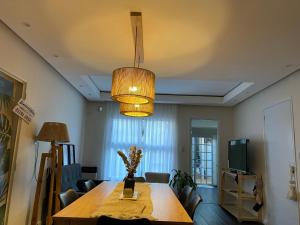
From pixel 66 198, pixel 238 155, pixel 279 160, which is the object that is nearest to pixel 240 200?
pixel 238 155

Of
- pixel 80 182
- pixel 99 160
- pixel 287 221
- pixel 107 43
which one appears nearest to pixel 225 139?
pixel 287 221

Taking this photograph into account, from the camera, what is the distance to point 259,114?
4.82 m

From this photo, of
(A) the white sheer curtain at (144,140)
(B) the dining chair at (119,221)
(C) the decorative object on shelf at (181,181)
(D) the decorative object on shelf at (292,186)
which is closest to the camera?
(B) the dining chair at (119,221)

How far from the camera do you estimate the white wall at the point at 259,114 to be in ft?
11.7

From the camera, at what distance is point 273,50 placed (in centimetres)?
281

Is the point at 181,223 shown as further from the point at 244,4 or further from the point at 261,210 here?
the point at 261,210

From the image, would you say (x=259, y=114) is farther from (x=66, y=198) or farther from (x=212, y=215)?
(x=66, y=198)

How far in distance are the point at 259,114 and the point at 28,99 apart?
419 centimetres

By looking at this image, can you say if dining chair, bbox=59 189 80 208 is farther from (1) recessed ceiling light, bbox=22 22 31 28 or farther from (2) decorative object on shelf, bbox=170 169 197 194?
(2) decorative object on shelf, bbox=170 169 197 194

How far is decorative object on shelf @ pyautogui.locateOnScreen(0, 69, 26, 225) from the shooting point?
273 cm

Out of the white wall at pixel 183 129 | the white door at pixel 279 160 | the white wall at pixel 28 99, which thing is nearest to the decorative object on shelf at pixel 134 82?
the white wall at pixel 28 99

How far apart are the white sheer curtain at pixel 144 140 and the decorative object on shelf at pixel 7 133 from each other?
11.1ft

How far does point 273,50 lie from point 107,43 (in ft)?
6.46

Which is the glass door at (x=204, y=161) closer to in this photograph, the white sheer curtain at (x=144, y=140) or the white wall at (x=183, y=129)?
the white wall at (x=183, y=129)
